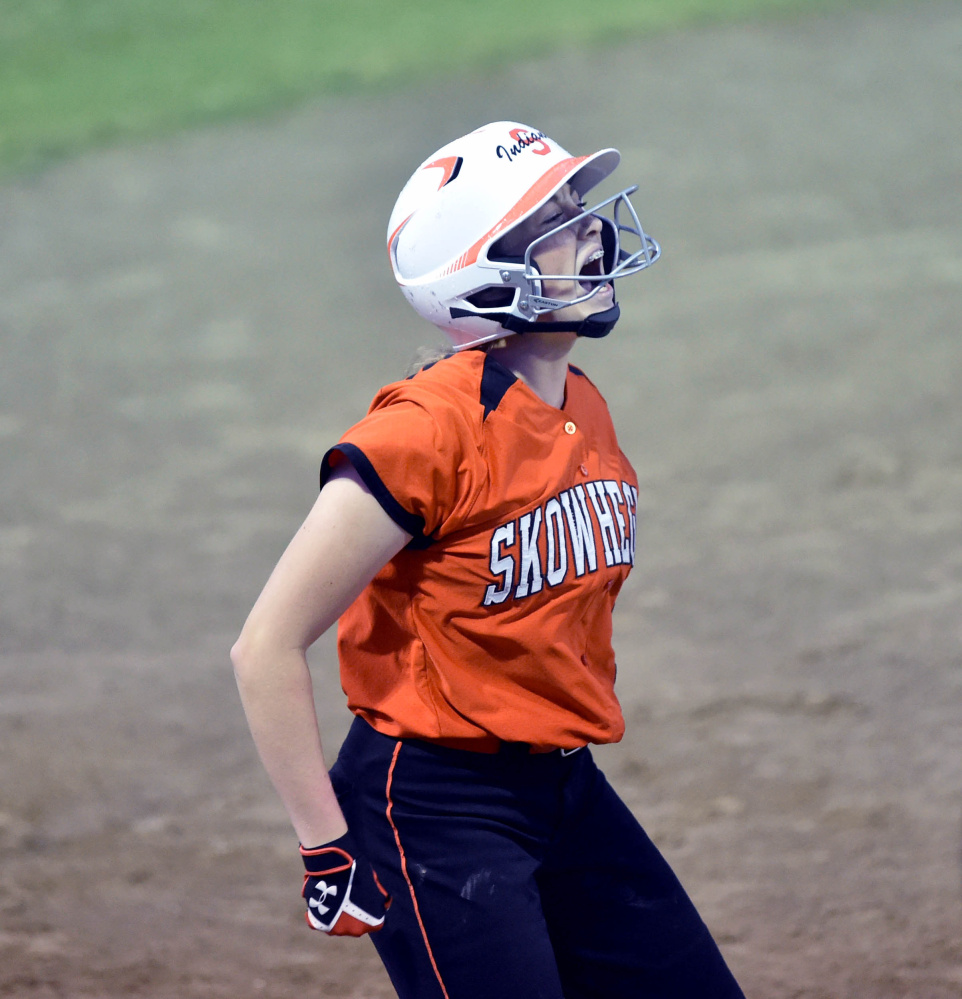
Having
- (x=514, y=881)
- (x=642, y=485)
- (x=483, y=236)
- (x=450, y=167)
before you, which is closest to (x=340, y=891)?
(x=514, y=881)

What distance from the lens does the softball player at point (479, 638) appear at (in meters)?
2.14

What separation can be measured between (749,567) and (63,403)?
4.89m

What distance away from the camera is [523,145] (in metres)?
2.51

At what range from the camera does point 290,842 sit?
462 cm

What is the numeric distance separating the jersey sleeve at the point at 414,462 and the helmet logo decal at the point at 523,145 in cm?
55

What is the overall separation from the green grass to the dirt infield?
0.43m

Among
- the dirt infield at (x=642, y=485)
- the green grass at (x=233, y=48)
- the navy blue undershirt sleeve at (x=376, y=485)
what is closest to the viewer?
the navy blue undershirt sleeve at (x=376, y=485)

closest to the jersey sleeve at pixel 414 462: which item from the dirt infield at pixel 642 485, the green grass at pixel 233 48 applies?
the dirt infield at pixel 642 485

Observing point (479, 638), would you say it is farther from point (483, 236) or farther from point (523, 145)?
point (523, 145)

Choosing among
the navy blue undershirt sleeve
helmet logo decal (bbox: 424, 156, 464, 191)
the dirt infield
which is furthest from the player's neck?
the dirt infield

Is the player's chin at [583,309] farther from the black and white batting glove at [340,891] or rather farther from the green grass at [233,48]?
the green grass at [233,48]

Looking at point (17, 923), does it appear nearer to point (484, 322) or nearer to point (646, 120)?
point (484, 322)

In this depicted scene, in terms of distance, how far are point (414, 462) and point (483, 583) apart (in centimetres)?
27

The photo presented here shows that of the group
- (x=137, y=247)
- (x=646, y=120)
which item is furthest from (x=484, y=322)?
(x=646, y=120)
